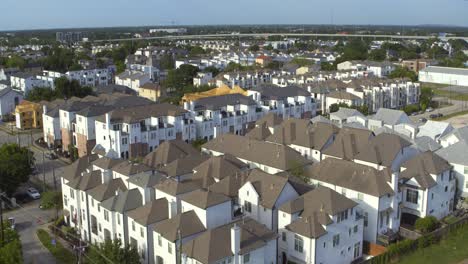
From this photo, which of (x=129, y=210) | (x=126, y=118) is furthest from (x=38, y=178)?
(x=129, y=210)

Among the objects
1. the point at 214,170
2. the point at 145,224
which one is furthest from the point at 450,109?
the point at 145,224

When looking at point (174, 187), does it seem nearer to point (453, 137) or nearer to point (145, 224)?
point (145, 224)

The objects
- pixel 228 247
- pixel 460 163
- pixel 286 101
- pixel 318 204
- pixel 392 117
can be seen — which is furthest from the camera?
pixel 286 101

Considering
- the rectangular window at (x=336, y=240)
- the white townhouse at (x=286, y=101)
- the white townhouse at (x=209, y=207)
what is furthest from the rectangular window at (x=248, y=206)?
the white townhouse at (x=286, y=101)

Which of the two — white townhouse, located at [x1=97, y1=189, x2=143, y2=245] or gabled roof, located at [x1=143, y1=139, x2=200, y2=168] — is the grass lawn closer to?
white townhouse, located at [x1=97, y1=189, x2=143, y2=245]

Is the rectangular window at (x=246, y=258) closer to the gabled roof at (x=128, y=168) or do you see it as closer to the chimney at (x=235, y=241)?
the chimney at (x=235, y=241)

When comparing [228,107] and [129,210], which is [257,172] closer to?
[129,210]
